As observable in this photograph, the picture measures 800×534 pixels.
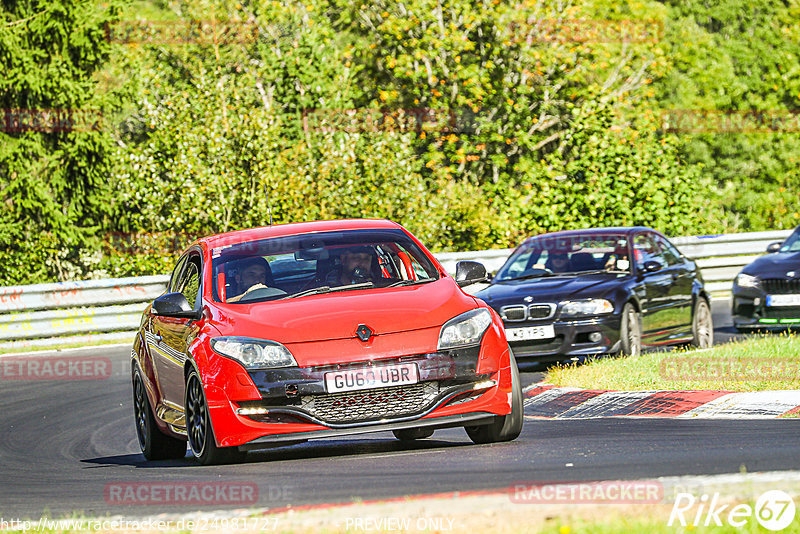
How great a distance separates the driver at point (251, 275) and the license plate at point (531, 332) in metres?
5.47

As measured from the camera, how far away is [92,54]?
99.8ft

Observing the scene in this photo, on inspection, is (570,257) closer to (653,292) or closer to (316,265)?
(653,292)

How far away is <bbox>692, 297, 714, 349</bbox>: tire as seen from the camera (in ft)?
52.1

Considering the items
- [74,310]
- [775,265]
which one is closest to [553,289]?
[775,265]

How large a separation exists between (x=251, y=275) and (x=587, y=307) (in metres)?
5.91

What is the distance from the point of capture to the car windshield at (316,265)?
8.67 metres

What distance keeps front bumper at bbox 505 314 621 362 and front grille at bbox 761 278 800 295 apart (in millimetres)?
3474

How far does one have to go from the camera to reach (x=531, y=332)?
551 inches

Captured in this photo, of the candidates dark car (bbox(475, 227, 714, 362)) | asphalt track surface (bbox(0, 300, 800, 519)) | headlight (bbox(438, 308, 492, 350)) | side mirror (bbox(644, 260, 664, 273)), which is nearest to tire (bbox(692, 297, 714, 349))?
dark car (bbox(475, 227, 714, 362))

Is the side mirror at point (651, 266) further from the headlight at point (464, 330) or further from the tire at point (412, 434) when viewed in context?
the headlight at point (464, 330)

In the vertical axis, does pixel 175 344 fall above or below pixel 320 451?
above

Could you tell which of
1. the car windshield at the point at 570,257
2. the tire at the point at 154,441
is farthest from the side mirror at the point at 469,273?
the car windshield at the point at 570,257

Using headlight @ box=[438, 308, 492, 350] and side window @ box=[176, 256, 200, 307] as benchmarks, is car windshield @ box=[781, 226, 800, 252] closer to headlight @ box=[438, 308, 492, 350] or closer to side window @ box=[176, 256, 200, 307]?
side window @ box=[176, 256, 200, 307]

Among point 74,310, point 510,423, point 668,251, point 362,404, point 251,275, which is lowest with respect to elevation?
point 74,310
